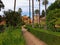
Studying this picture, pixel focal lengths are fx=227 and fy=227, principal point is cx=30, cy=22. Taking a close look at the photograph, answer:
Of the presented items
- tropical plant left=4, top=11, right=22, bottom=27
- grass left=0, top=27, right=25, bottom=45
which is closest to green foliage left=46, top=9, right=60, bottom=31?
tropical plant left=4, top=11, right=22, bottom=27

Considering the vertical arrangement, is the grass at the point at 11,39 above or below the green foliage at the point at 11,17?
below

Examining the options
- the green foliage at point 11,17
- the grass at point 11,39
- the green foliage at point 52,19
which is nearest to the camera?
the grass at point 11,39

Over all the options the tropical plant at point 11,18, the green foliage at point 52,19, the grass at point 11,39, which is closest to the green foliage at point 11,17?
the tropical plant at point 11,18

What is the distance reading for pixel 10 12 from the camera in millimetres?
55688

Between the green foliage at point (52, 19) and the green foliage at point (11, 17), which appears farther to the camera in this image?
the green foliage at point (11, 17)

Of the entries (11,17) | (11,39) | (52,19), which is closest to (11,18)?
(11,17)

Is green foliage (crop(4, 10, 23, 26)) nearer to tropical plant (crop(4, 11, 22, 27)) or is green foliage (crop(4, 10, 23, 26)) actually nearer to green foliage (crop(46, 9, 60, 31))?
tropical plant (crop(4, 11, 22, 27))

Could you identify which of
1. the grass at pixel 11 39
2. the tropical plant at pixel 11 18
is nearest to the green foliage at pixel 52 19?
the tropical plant at pixel 11 18

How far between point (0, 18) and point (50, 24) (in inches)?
477

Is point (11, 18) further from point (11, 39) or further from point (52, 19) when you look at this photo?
point (11, 39)

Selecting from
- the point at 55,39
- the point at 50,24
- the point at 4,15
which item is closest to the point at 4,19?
the point at 4,15

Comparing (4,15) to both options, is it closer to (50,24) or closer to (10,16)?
(10,16)

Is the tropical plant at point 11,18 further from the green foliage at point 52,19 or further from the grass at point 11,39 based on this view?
the grass at point 11,39

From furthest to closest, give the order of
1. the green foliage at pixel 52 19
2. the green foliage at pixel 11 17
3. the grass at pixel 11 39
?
1. the green foliage at pixel 11 17
2. the green foliage at pixel 52 19
3. the grass at pixel 11 39
